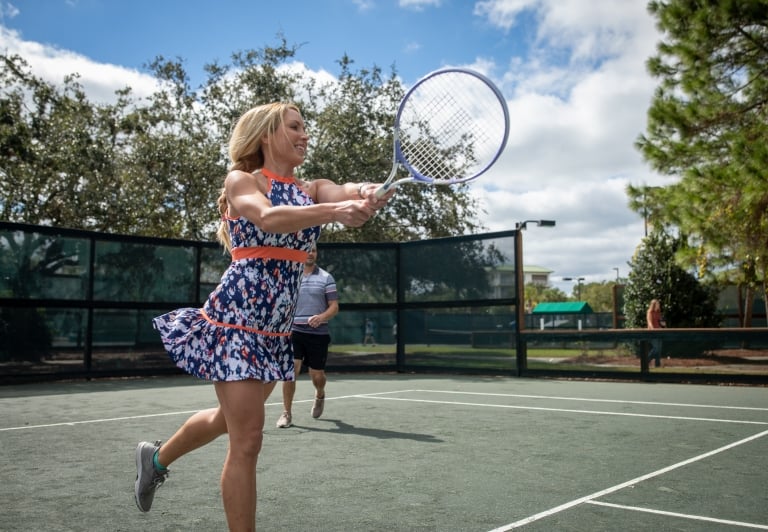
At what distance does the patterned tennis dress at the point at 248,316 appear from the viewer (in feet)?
8.95

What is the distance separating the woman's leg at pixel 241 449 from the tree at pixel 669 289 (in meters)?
14.7

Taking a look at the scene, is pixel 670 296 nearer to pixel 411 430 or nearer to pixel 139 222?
pixel 411 430

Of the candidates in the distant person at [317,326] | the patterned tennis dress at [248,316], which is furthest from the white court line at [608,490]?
the distant person at [317,326]

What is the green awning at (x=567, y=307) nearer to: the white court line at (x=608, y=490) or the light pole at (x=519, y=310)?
the light pole at (x=519, y=310)

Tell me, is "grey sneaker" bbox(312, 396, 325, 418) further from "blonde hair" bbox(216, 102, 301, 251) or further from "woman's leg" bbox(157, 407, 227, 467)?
"blonde hair" bbox(216, 102, 301, 251)

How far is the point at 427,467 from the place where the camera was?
478 cm

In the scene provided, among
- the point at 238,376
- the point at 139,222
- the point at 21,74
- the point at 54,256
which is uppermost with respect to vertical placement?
the point at 21,74

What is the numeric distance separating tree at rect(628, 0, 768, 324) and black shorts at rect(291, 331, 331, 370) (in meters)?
8.57

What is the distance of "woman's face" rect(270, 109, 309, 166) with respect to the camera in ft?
9.57

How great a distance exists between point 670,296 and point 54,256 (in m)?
12.7

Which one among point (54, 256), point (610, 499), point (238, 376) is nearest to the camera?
point (238, 376)

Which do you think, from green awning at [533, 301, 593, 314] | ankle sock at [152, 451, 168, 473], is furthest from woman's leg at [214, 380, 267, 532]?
green awning at [533, 301, 593, 314]

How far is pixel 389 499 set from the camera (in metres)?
3.91

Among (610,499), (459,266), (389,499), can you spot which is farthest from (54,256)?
(610,499)
